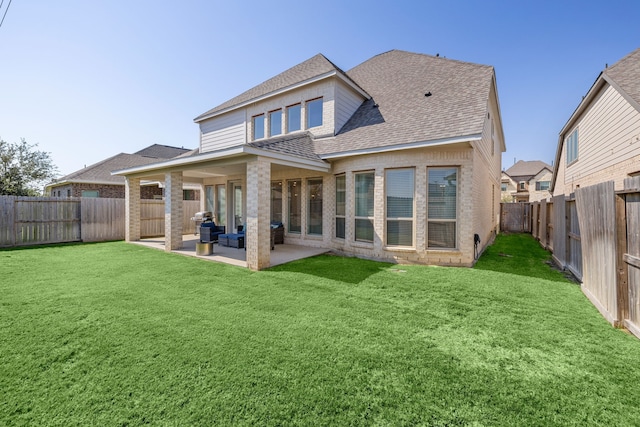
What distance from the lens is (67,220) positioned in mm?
11672

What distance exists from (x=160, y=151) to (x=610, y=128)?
3035cm

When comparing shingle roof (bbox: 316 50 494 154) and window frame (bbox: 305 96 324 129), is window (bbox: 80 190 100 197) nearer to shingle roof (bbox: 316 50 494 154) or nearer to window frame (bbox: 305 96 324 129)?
window frame (bbox: 305 96 324 129)

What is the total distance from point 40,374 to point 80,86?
929 centimetres

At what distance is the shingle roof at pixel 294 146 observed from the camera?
301 inches

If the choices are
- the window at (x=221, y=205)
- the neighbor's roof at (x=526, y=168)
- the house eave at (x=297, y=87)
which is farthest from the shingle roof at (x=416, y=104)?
the neighbor's roof at (x=526, y=168)

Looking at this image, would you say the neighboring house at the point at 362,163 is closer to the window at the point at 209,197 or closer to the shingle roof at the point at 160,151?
the window at the point at 209,197

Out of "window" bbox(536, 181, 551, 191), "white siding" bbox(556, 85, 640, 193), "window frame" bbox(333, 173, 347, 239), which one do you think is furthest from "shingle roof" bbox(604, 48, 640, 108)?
"window" bbox(536, 181, 551, 191)

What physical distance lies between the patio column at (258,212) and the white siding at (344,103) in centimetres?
454

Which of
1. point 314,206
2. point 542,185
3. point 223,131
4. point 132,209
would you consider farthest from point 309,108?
point 542,185

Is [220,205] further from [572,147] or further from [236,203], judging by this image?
[572,147]

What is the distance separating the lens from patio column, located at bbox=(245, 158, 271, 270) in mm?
6820

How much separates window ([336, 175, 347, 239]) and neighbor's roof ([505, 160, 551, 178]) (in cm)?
5218

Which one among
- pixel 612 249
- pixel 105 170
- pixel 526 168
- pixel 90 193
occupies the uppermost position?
pixel 526 168

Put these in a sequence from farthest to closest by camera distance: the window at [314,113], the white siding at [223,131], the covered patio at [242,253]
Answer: the white siding at [223,131] → the window at [314,113] → the covered patio at [242,253]
